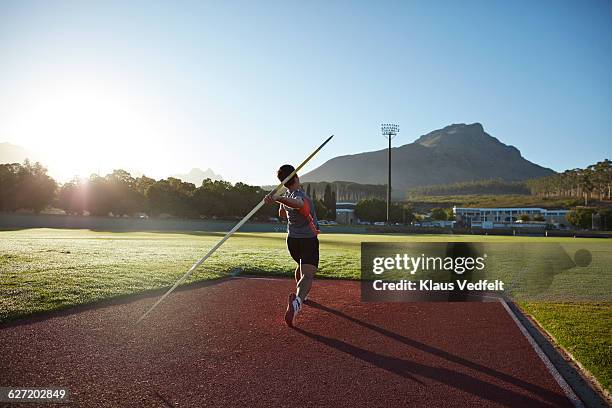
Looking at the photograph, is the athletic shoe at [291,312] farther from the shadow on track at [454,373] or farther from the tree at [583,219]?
the tree at [583,219]

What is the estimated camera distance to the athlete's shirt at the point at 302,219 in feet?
22.2

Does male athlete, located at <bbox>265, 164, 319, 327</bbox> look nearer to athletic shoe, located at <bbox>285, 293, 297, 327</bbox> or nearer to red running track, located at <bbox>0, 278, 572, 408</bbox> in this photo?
athletic shoe, located at <bbox>285, 293, 297, 327</bbox>

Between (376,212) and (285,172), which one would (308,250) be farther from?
(376,212)

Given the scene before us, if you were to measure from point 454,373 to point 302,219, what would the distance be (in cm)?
301

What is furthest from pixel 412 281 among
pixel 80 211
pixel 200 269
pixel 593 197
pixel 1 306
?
pixel 593 197

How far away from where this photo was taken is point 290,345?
5867mm

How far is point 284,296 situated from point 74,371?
201 inches

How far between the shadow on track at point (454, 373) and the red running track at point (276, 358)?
0.04 ft

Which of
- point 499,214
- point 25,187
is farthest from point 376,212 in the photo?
point 25,187

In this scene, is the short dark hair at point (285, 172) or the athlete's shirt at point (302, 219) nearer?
the athlete's shirt at point (302, 219)

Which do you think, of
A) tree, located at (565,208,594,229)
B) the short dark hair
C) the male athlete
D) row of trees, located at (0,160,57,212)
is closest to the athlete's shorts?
the male athlete

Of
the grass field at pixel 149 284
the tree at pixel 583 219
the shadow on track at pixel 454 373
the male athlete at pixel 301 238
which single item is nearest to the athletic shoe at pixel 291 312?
the male athlete at pixel 301 238

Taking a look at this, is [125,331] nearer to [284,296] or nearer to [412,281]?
[284,296]

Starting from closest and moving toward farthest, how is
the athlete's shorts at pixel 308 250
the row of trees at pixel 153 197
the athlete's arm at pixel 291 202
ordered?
the athlete's arm at pixel 291 202 → the athlete's shorts at pixel 308 250 → the row of trees at pixel 153 197
